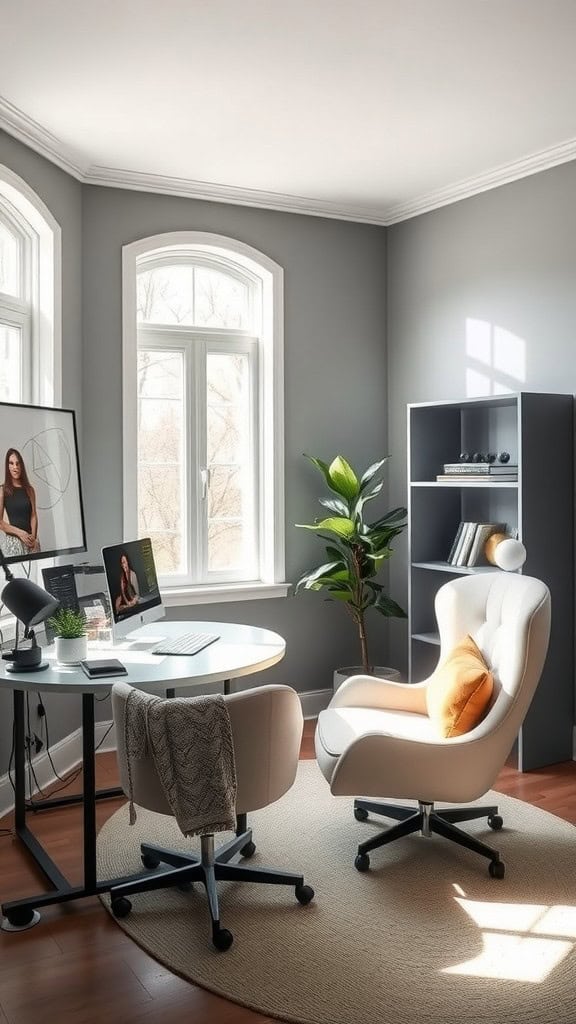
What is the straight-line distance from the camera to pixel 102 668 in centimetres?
288

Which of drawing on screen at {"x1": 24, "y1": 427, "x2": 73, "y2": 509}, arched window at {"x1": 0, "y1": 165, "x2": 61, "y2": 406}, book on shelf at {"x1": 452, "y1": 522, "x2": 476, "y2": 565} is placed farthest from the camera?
book on shelf at {"x1": 452, "y1": 522, "x2": 476, "y2": 565}

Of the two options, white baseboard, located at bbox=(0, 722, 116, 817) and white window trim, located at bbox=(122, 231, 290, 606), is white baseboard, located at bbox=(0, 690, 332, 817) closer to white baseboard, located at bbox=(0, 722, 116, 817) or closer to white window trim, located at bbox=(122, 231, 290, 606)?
white baseboard, located at bbox=(0, 722, 116, 817)

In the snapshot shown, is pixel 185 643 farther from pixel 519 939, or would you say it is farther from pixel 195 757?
pixel 519 939

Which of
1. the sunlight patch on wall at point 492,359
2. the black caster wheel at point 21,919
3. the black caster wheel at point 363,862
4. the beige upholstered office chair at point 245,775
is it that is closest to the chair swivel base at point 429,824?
the black caster wheel at point 363,862

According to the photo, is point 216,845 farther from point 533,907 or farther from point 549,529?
point 549,529

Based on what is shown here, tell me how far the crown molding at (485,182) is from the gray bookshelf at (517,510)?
1101 millimetres

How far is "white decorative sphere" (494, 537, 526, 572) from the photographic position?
Result: 3723 mm

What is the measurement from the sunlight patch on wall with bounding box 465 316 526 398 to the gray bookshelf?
124mm

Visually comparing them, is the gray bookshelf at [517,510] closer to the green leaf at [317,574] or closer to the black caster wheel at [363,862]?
the green leaf at [317,574]

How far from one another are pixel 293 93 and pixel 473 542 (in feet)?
6.98

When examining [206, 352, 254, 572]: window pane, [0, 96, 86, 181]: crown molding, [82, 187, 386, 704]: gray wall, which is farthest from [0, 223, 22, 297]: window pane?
[206, 352, 254, 572]: window pane

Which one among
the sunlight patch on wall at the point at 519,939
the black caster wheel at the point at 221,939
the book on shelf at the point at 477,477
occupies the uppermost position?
the book on shelf at the point at 477,477

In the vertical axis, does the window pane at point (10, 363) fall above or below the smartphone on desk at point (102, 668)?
above

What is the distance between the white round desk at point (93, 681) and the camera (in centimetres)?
279
